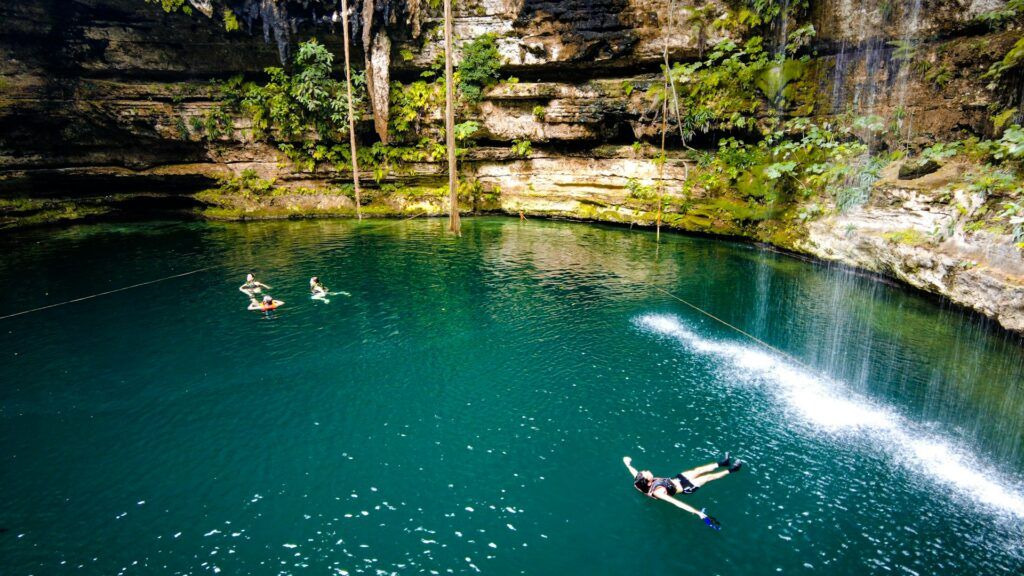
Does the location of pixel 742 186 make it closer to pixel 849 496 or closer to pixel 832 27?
pixel 832 27

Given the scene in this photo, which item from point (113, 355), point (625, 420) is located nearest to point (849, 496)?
point (625, 420)

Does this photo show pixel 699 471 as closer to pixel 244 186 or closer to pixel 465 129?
pixel 465 129

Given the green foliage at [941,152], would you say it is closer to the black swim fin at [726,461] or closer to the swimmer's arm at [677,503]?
the black swim fin at [726,461]

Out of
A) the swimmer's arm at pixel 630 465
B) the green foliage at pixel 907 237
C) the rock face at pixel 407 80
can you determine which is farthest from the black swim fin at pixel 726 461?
the rock face at pixel 407 80

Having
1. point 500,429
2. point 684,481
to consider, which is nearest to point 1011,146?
point 684,481

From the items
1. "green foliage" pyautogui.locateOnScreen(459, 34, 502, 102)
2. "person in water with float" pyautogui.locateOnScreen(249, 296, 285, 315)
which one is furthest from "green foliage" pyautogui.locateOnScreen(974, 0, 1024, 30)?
"person in water with float" pyautogui.locateOnScreen(249, 296, 285, 315)

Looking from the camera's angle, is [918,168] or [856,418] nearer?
[856,418]

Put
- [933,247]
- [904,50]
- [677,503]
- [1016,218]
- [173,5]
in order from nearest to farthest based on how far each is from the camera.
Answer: [677,503] → [1016,218] → [933,247] → [904,50] → [173,5]
